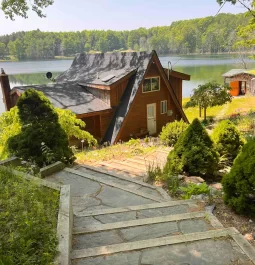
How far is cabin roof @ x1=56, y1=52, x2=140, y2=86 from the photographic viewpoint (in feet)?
54.8

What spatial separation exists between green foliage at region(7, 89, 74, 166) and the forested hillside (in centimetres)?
5570

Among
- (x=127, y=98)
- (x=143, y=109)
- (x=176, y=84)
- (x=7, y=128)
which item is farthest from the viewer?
(x=176, y=84)

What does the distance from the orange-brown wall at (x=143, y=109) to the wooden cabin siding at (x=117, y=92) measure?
98 cm

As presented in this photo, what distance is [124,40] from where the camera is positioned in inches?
2876

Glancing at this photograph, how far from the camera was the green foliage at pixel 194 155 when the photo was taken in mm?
6426

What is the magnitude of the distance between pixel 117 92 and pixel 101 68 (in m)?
3.62

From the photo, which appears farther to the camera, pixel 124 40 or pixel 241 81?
pixel 124 40

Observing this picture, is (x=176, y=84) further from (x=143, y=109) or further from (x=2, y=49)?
(x=2, y=49)

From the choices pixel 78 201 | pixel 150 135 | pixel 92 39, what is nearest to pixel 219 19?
pixel 92 39

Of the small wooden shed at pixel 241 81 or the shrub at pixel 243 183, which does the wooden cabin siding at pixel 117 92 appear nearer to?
the shrub at pixel 243 183

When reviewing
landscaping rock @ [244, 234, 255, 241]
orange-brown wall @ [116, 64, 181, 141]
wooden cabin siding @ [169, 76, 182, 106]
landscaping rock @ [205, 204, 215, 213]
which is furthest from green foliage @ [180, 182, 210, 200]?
wooden cabin siding @ [169, 76, 182, 106]

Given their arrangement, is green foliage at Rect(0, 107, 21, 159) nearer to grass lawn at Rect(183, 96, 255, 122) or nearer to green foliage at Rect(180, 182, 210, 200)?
green foliage at Rect(180, 182, 210, 200)

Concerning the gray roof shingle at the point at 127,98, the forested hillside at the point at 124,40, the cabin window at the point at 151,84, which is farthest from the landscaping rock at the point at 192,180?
the forested hillside at the point at 124,40

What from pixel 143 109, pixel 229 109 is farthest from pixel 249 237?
pixel 229 109
